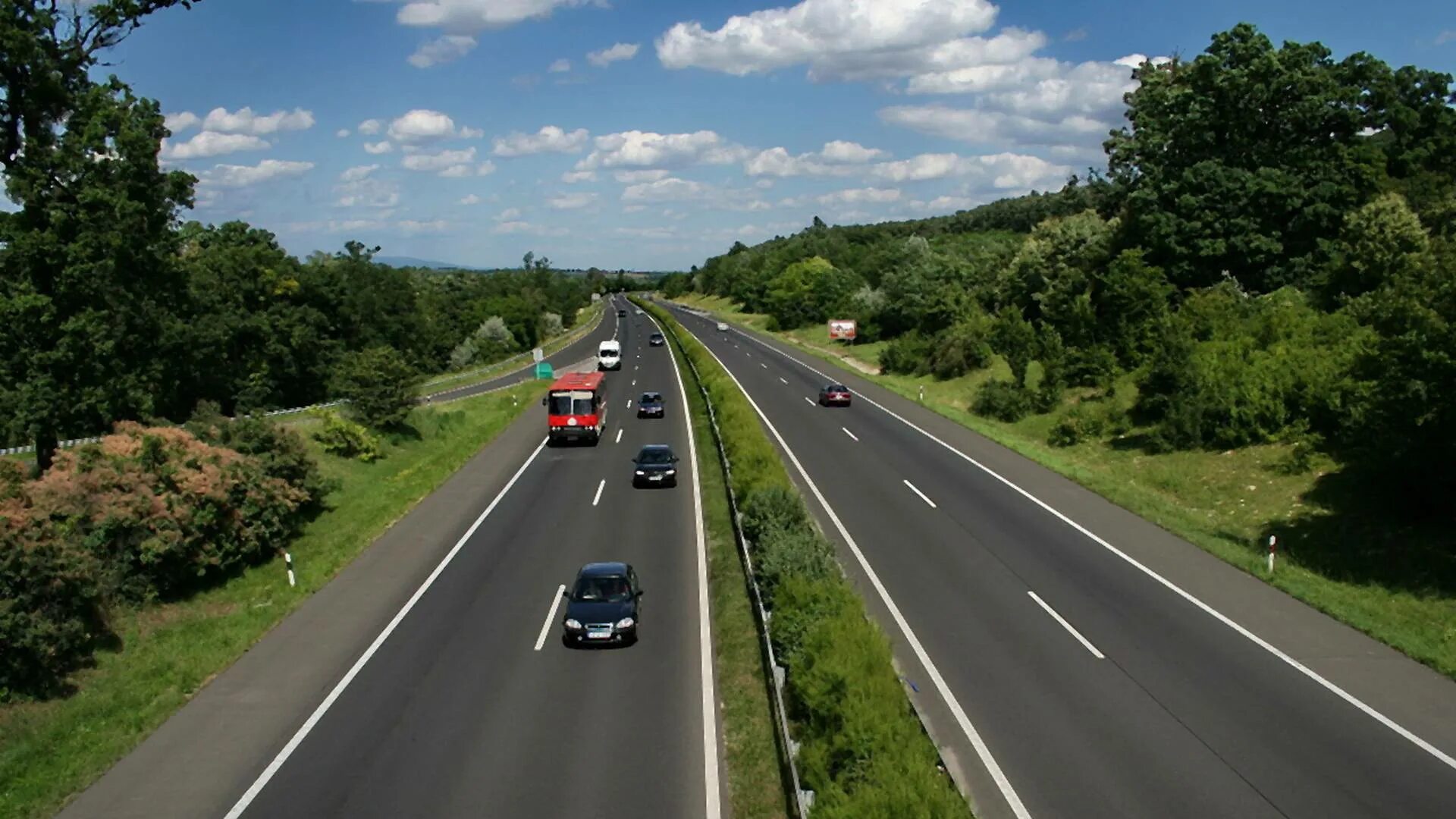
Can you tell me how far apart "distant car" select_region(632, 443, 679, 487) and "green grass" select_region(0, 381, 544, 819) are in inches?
279

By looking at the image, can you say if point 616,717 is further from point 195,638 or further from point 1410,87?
point 1410,87

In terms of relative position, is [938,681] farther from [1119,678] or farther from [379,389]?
[379,389]

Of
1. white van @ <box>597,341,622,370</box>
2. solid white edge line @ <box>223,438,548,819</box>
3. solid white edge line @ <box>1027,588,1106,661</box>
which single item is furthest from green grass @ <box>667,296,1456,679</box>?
white van @ <box>597,341,622,370</box>

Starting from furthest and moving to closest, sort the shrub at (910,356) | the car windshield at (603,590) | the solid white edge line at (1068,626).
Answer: the shrub at (910,356) < the car windshield at (603,590) < the solid white edge line at (1068,626)

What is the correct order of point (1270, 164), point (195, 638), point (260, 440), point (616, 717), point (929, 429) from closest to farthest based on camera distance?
point (616, 717), point (195, 638), point (260, 440), point (929, 429), point (1270, 164)

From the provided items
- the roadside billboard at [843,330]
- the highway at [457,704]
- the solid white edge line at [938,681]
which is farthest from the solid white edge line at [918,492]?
the roadside billboard at [843,330]

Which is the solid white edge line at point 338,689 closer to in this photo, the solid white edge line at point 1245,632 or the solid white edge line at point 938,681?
the solid white edge line at point 938,681

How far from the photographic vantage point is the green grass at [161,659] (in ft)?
48.1

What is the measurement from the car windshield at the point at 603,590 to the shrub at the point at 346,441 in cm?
2282

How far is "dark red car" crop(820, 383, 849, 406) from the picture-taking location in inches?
2039

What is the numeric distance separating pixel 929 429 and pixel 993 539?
61.1 ft

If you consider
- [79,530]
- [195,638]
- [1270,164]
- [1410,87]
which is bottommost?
[195,638]

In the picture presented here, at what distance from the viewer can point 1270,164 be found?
53.2 meters

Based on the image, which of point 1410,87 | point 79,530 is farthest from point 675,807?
point 1410,87
